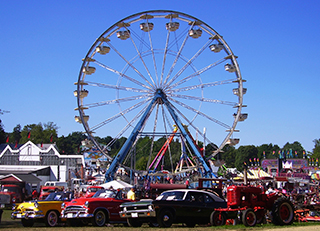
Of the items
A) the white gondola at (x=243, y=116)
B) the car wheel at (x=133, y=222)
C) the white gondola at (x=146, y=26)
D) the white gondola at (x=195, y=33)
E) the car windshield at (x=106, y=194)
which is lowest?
the car wheel at (x=133, y=222)

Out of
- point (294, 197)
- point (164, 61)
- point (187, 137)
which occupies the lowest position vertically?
point (294, 197)

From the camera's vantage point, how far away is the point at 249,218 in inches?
594

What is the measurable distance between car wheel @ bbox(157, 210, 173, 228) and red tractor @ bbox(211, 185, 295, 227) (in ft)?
5.04

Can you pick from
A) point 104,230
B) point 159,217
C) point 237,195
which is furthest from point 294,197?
point 104,230

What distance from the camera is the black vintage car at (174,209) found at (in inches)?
600

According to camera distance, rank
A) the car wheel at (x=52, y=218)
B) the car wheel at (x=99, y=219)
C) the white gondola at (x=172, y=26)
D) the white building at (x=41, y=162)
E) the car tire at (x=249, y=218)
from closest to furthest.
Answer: the car tire at (x=249, y=218)
the car wheel at (x=99, y=219)
the car wheel at (x=52, y=218)
the white gondola at (x=172, y=26)
the white building at (x=41, y=162)

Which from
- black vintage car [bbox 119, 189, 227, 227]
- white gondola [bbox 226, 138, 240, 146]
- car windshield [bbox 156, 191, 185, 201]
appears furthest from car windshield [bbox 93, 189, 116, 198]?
white gondola [bbox 226, 138, 240, 146]

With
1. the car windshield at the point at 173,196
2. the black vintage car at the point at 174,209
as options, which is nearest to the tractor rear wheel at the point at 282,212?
the black vintage car at the point at 174,209

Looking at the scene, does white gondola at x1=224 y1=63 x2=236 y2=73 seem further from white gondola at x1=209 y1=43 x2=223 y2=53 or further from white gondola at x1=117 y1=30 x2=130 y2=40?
white gondola at x1=117 y1=30 x2=130 y2=40

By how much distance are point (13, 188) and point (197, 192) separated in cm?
2280

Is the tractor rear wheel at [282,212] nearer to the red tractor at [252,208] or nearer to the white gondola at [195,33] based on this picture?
the red tractor at [252,208]

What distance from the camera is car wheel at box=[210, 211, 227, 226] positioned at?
15633 mm

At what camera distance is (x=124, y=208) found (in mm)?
16094

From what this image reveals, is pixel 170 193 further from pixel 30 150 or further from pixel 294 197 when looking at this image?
pixel 30 150
